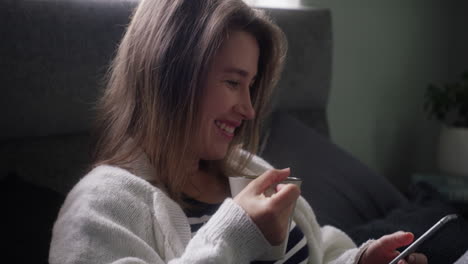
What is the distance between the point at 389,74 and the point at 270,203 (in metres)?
2.23

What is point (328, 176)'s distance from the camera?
5.56 feet

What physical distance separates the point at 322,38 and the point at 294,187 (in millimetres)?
1223

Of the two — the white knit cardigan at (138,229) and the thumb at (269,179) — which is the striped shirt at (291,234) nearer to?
the white knit cardigan at (138,229)

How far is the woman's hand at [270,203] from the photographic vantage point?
0.83 meters

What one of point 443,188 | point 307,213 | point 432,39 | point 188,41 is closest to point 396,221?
point 307,213

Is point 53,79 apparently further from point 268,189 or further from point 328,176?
point 328,176

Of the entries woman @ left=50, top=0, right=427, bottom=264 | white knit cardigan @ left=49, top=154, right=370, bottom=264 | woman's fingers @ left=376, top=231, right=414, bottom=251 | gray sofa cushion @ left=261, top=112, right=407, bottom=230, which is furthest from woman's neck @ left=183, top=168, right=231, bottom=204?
gray sofa cushion @ left=261, top=112, right=407, bottom=230

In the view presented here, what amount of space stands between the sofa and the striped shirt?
28 cm

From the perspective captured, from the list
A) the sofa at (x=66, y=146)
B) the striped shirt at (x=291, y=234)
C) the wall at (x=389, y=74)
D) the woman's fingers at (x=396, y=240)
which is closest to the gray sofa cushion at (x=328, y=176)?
the sofa at (x=66, y=146)

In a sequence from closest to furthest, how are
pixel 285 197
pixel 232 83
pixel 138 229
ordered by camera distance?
1. pixel 285 197
2. pixel 138 229
3. pixel 232 83

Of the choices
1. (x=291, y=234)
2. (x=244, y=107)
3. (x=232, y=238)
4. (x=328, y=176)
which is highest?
(x=244, y=107)

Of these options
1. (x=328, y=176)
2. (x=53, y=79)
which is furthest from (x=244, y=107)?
(x=328, y=176)

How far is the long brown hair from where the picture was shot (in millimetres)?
1001

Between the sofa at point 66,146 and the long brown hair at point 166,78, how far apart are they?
0.21m
